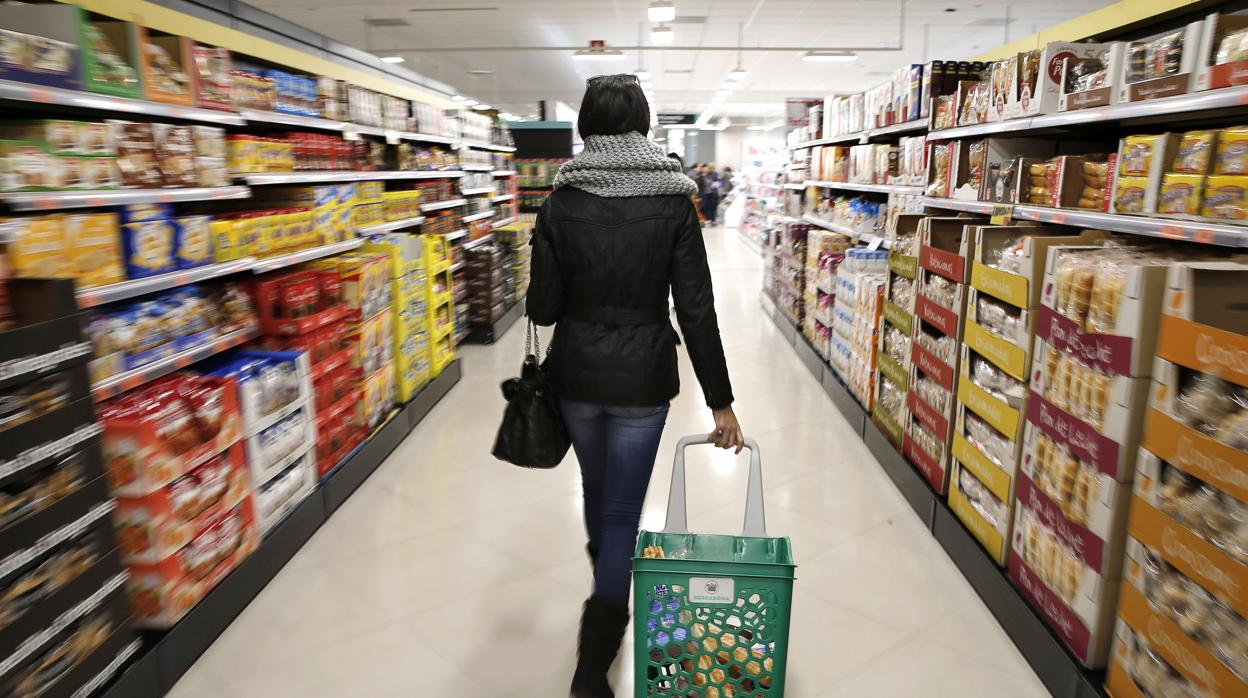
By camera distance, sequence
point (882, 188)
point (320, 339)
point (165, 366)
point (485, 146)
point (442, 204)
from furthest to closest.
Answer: point (485, 146) → point (442, 204) → point (882, 188) → point (320, 339) → point (165, 366)

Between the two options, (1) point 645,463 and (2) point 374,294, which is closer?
(1) point 645,463

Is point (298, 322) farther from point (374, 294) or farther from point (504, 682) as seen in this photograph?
point (504, 682)

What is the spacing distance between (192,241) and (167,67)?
2.06 feet

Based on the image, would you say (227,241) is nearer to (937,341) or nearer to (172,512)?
(172,512)

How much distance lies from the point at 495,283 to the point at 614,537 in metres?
5.33

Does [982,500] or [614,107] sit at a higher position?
[614,107]

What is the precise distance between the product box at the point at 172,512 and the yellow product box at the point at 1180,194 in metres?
3.16

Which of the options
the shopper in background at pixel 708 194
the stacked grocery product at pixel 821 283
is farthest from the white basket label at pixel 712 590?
the shopper in background at pixel 708 194

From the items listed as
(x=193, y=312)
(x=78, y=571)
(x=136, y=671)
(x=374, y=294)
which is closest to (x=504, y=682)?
(x=136, y=671)

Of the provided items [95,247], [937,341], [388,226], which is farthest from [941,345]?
[388,226]

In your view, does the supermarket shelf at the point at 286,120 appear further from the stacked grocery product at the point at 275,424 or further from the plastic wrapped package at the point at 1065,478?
the plastic wrapped package at the point at 1065,478

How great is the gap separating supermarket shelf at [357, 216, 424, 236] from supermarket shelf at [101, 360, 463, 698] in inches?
47.6

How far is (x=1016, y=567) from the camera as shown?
8.55 ft

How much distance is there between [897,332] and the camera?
4102mm
